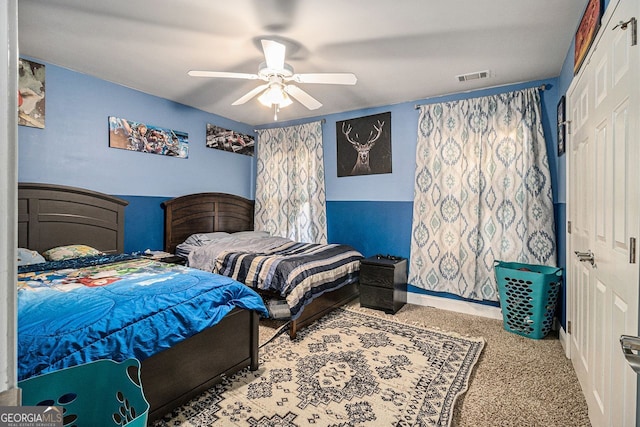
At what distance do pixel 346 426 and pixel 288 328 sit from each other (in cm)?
131

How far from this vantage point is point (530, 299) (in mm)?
2725

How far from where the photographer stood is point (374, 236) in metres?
4.06

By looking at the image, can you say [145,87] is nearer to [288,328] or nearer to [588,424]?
[288,328]

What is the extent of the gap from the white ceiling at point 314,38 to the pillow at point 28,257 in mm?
1697

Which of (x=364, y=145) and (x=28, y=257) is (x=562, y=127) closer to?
(x=364, y=145)

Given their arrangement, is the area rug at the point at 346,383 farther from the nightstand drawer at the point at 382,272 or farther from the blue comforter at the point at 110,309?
the nightstand drawer at the point at 382,272

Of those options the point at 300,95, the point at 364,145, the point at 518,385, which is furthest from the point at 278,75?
the point at 518,385

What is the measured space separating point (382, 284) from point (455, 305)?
89 cm

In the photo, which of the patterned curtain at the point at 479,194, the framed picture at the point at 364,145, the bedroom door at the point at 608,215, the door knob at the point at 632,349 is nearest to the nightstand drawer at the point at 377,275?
the patterned curtain at the point at 479,194

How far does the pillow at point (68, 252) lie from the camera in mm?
2695

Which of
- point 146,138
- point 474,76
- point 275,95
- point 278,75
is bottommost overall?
point 146,138

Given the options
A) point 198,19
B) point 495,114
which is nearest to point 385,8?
point 198,19

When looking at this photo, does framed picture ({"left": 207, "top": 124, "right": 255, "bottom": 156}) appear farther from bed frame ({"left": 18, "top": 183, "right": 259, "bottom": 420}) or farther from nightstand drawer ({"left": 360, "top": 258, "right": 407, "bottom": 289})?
nightstand drawer ({"left": 360, "top": 258, "right": 407, "bottom": 289})

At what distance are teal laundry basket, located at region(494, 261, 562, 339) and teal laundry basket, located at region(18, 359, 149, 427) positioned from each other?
9.78 ft
